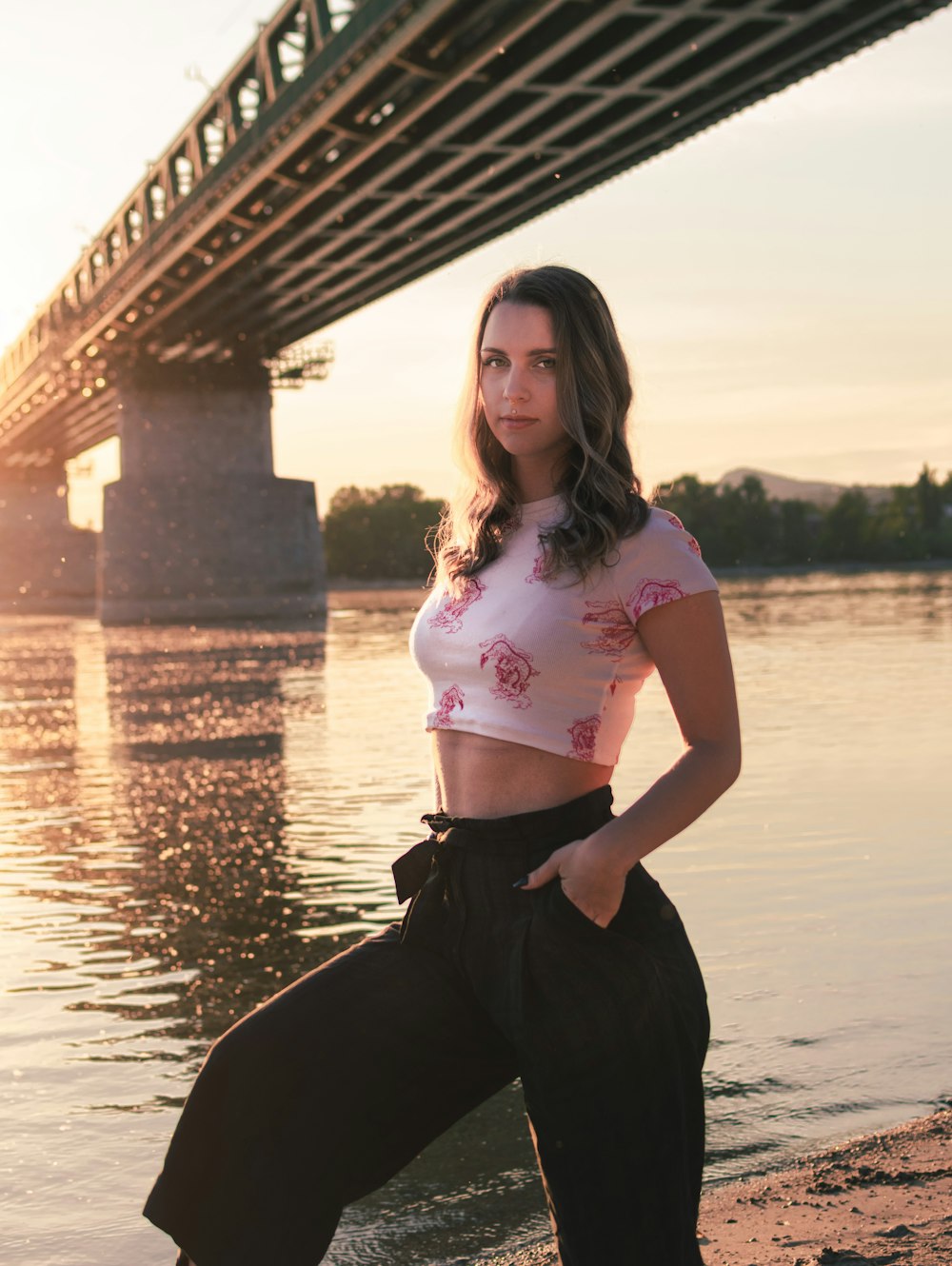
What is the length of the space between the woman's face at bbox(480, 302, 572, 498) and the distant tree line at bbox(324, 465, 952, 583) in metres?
114

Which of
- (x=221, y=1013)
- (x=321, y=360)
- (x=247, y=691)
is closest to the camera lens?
(x=221, y=1013)

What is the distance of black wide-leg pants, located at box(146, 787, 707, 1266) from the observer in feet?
6.91

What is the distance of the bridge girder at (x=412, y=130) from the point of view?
23.4m

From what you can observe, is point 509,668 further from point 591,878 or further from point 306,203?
point 306,203

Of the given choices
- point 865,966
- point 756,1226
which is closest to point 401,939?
point 756,1226

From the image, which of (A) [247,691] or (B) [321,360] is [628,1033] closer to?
(A) [247,691]

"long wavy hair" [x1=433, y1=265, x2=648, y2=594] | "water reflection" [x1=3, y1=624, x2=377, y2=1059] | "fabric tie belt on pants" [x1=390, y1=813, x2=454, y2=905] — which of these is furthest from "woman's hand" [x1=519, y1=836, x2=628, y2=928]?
"water reflection" [x1=3, y1=624, x2=377, y2=1059]

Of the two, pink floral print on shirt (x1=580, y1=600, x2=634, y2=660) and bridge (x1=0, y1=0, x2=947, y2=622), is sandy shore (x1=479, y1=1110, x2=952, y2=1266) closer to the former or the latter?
pink floral print on shirt (x1=580, y1=600, x2=634, y2=660)

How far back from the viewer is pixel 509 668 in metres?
2.28

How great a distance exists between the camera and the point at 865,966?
5691mm

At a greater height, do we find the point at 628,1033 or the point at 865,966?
the point at 628,1033

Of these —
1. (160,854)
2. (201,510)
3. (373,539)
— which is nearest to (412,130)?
(160,854)

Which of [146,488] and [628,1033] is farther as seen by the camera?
[146,488]

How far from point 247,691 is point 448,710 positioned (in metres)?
18.5
